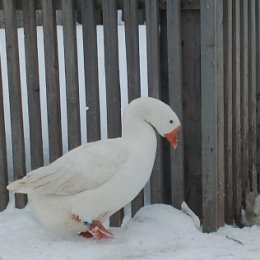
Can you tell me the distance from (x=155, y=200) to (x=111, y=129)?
0.63 m

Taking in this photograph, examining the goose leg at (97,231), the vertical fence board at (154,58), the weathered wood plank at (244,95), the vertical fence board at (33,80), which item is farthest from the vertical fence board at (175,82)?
the vertical fence board at (33,80)

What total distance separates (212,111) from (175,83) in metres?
0.34

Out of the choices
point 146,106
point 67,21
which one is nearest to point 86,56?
point 67,21

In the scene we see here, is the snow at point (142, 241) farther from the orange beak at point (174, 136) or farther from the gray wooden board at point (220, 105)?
the orange beak at point (174, 136)

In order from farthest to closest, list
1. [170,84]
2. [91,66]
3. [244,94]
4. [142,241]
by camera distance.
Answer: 1. [244,94]
2. [91,66]
3. [170,84]
4. [142,241]

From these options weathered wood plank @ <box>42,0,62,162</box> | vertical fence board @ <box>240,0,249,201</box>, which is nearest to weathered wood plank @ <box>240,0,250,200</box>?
vertical fence board @ <box>240,0,249,201</box>

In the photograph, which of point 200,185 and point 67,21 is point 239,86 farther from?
point 67,21

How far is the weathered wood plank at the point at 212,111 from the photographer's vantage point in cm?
452

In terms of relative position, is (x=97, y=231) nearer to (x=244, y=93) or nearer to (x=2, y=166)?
(x=2, y=166)

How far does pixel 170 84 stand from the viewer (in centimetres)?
471

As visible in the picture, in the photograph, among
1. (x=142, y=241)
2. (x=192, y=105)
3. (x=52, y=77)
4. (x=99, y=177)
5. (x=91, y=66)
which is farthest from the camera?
(x=52, y=77)

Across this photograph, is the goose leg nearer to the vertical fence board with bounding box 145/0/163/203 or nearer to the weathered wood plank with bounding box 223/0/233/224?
the vertical fence board with bounding box 145/0/163/203

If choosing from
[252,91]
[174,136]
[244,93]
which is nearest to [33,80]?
[174,136]

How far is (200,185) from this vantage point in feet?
16.1
